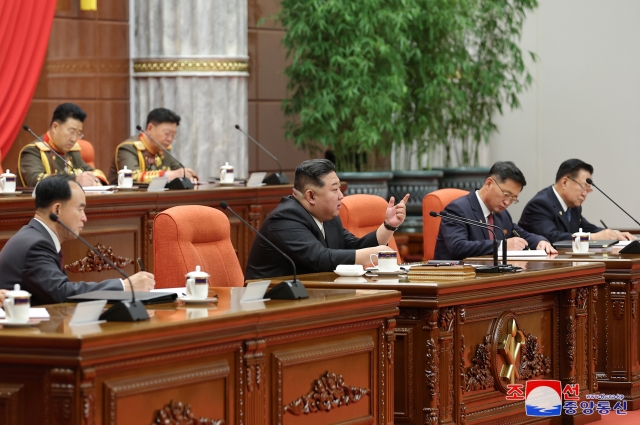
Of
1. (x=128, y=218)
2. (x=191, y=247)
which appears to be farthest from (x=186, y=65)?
(x=191, y=247)

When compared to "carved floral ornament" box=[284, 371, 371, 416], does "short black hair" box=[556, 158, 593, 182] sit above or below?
above

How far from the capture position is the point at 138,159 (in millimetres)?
7172

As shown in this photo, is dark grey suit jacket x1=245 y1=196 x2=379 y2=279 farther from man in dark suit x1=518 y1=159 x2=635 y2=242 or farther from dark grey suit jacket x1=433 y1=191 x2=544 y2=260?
man in dark suit x1=518 y1=159 x2=635 y2=242

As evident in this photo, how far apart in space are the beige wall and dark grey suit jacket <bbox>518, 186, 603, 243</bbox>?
3.17 m

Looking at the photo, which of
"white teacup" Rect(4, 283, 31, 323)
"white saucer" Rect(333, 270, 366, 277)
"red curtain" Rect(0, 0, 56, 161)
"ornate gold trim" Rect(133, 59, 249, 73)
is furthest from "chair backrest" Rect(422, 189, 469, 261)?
"white teacup" Rect(4, 283, 31, 323)

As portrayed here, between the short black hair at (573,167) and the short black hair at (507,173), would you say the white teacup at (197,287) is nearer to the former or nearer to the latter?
the short black hair at (507,173)

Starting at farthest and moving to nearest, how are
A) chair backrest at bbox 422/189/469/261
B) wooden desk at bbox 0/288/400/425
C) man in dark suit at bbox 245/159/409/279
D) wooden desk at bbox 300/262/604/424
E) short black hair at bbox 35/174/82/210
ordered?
1. chair backrest at bbox 422/189/469/261
2. man in dark suit at bbox 245/159/409/279
3. wooden desk at bbox 300/262/604/424
4. short black hair at bbox 35/174/82/210
5. wooden desk at bbox 0/288/400/425

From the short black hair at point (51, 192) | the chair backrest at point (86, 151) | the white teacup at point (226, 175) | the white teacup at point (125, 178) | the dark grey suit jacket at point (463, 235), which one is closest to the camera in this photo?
the short black hair at point (51, 192)

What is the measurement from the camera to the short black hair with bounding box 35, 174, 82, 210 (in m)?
3.69

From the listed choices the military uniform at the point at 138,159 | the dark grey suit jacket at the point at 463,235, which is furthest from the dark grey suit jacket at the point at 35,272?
the military uniform at the point at 138,159

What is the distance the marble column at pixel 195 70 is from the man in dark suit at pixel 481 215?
293cm

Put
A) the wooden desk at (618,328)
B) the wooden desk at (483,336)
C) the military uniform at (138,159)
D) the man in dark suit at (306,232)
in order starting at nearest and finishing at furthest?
1. the wooden desk at (483,336)
2. the man in dark suit at (306,232)
3. the wooden desk at (618,328)
4. the military uniform at (138,159)

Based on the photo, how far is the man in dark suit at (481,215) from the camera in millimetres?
5148

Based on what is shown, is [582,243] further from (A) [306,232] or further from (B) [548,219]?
(A) [306,232]
